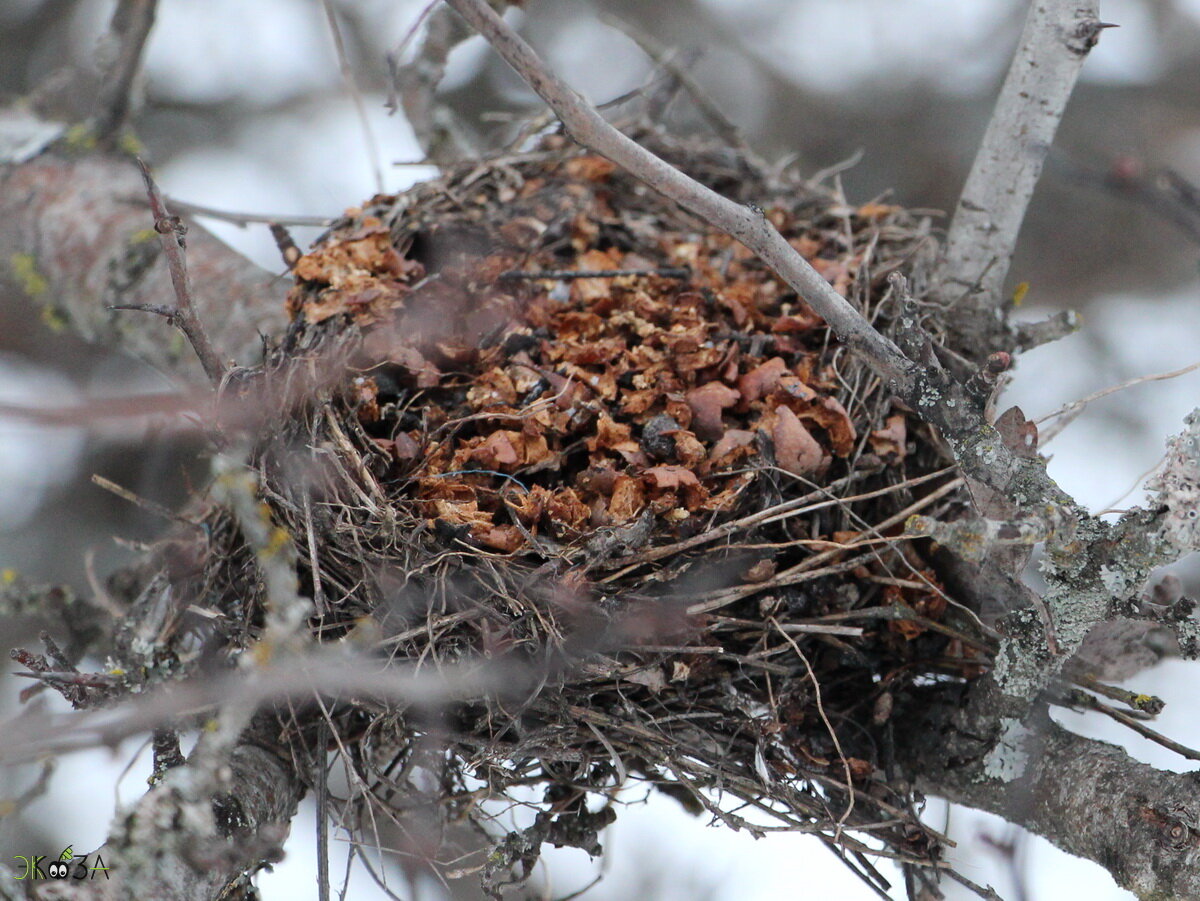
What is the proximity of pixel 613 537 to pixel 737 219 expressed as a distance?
0.56 metres

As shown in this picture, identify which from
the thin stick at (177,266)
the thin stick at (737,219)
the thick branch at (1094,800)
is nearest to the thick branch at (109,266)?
the thin stick at (177,266)

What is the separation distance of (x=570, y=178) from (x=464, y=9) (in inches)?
50.0

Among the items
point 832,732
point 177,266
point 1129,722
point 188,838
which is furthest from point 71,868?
point 1129,722

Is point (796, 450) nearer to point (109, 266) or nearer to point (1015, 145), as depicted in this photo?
point (1015, 145)

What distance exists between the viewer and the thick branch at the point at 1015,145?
5.74ft

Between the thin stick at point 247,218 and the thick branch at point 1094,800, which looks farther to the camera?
the thin stick at point 247,218

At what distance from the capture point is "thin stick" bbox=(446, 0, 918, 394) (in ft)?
4.40

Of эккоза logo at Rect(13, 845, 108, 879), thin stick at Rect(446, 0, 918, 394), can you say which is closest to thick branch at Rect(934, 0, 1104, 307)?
thin stick at Rect(446, 0, 918, 394)

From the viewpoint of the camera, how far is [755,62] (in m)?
4.71

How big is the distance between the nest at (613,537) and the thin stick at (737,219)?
0.34 meters

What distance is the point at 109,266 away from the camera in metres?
2.62

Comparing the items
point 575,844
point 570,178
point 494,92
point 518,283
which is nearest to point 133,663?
point 575,844

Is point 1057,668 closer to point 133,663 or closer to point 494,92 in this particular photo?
point 133,663

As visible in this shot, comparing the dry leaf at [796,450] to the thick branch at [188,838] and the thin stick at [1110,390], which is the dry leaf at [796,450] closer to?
the thin stick at [1110,390]
